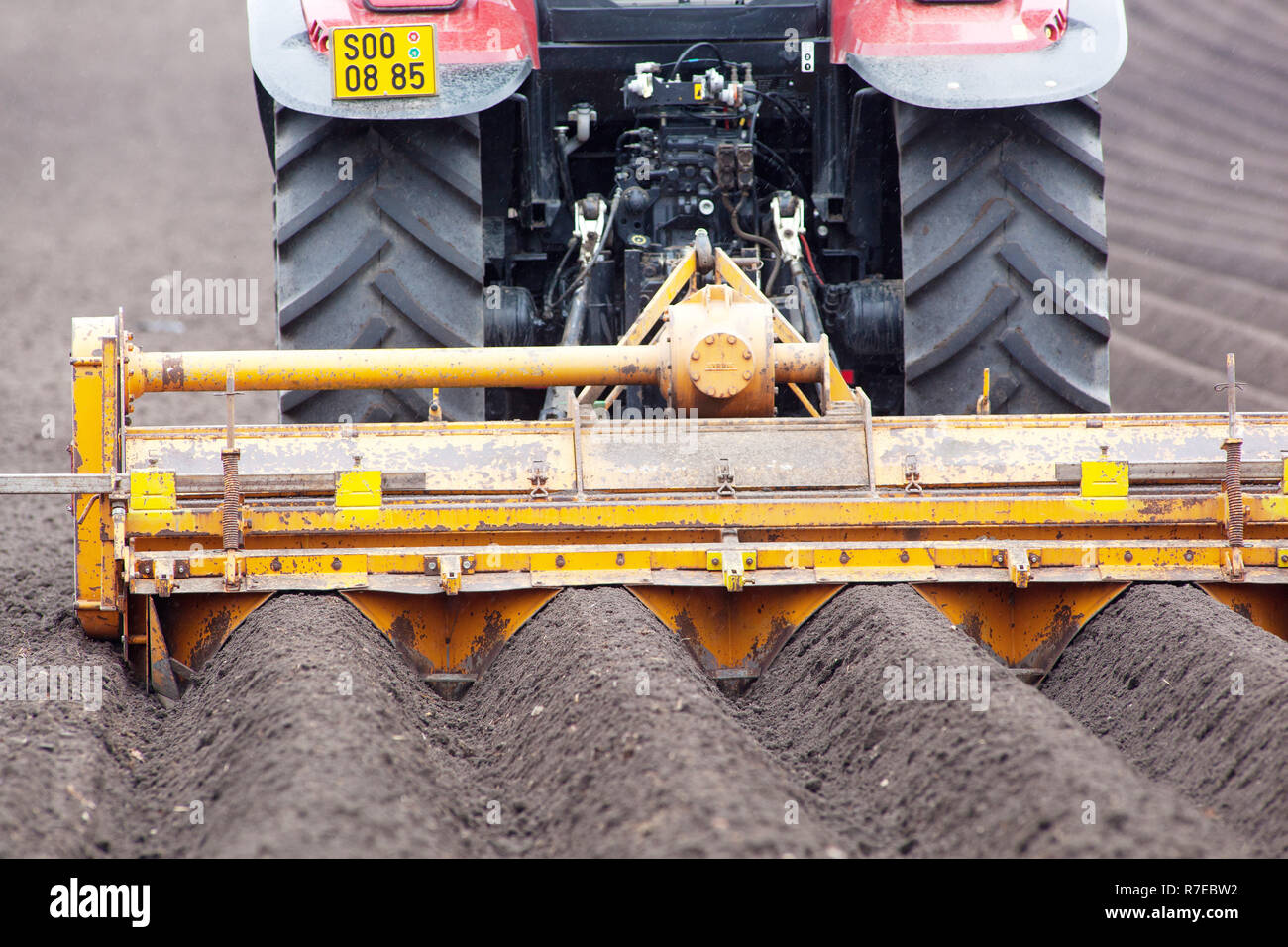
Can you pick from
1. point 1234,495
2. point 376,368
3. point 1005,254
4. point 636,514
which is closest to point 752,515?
point 636,514

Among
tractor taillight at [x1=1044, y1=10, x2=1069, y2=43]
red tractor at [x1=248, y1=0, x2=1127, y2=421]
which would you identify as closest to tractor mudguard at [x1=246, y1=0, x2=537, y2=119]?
red tractor at [x1=248, y1=0, x2=1127, y2=421]

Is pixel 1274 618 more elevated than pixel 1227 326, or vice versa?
pixel 1227 326

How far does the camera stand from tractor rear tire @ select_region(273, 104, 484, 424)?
4.45 meters

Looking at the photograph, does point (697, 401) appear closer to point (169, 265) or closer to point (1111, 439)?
point (1111, 439)

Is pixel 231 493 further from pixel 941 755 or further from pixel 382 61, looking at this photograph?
pixel 941 755

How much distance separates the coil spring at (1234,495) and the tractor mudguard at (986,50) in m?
1.29

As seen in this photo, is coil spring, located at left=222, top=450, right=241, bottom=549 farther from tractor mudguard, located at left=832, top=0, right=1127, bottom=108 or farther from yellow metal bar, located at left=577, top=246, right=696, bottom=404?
tractor mudguard, located at left=832, top=0, right=1127, bottom=108

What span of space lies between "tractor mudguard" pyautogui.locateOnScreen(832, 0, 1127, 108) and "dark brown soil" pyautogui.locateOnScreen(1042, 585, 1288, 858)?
156 cm

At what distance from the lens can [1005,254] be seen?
4.50 m

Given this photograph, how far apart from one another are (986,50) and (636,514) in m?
1.86

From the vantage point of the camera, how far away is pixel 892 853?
2.45 metres

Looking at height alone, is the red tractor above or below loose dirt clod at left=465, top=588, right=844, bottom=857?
above
